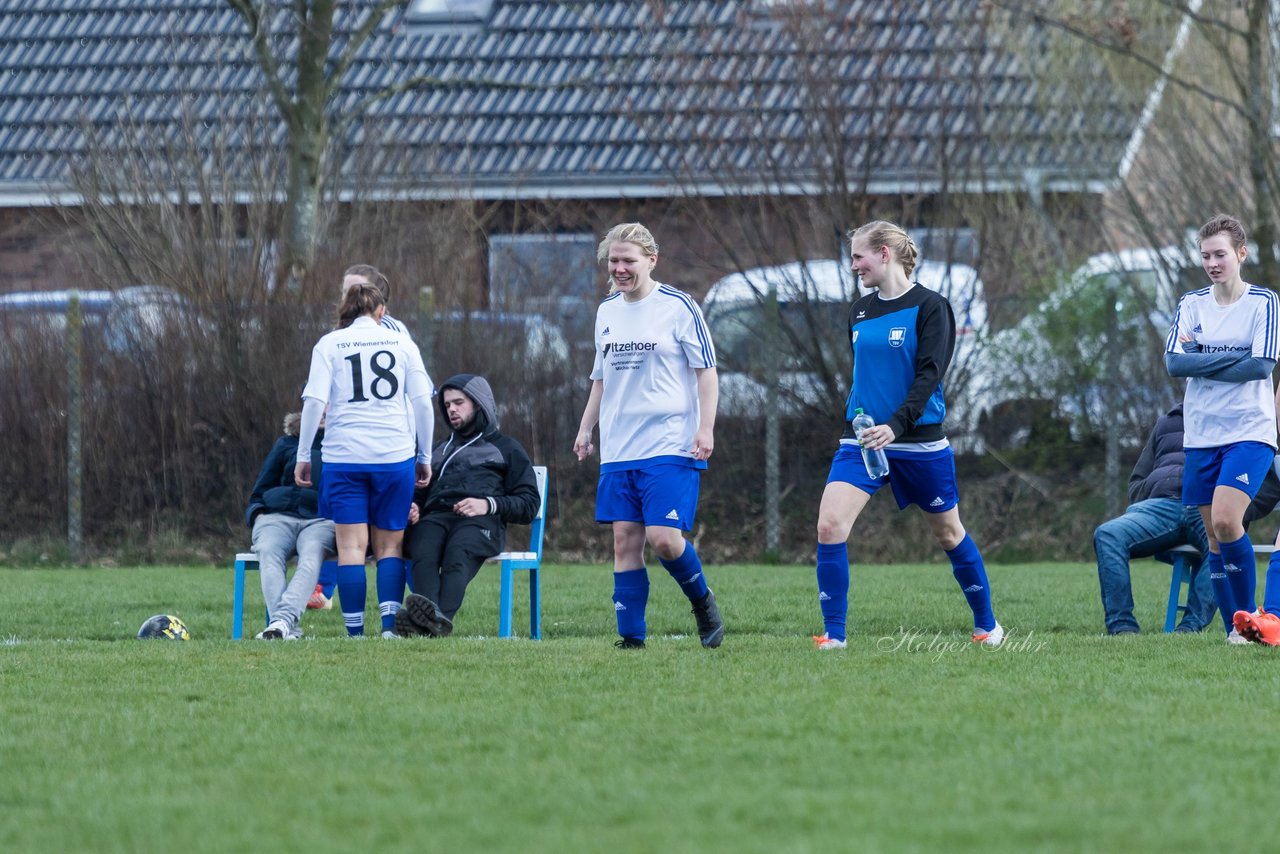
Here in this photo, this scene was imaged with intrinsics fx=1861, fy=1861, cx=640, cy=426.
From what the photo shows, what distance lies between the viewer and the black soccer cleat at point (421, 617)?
8.92 meters

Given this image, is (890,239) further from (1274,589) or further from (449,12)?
(449,12)

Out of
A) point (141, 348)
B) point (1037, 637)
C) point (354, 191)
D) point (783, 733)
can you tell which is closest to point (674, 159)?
point (354, 191)

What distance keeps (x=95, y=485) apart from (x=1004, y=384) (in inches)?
301

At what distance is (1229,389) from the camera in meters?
8.20

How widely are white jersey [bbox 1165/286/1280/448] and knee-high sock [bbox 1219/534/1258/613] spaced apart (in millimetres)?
535

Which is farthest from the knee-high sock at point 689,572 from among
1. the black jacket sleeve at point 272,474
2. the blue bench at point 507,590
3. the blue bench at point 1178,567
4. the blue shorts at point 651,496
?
the black jacket sleeve at point 272,474

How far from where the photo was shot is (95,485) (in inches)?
612

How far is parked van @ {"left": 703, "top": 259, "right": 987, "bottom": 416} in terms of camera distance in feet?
51.1

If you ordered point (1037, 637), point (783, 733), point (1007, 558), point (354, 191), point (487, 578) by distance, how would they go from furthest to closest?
point (354, 191)
point (1007, 558)
point (487, 578)
point (1037, 637)
point (783, 733)

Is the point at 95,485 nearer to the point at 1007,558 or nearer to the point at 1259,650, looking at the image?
the point at 1007,558

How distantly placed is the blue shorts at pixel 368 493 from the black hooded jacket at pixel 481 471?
411 millimetres

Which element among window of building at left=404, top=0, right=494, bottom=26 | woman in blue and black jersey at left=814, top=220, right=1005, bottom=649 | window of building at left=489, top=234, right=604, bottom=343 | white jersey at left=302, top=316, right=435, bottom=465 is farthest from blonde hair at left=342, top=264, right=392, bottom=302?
window of building at left=404, top=0, right=494, bottom=26

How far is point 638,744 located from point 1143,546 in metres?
4.64

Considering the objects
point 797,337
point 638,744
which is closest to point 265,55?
point 797,337
